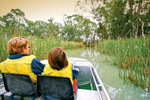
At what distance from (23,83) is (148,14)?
12191 millimetres

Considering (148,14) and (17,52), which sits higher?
(148,14)

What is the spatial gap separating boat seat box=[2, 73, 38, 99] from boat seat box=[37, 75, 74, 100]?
10 centimetres

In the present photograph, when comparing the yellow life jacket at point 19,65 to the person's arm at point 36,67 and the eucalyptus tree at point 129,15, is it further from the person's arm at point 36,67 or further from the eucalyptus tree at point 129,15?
the eucalyptus tree at point 129,15

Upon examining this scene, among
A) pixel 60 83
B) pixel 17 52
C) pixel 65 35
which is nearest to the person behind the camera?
pixel 60 83

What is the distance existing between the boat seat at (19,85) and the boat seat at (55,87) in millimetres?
95

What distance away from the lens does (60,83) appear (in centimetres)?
72

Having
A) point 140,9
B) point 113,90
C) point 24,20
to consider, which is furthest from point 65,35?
point 113,90

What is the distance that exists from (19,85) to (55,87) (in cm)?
38

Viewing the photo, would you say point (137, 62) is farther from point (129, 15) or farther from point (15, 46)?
point (129, 15)

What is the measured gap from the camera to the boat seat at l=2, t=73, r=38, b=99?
767 millimetres

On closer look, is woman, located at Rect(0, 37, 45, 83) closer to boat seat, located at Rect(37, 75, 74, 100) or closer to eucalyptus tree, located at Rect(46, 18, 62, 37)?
boat seat, located at Rect(37, 75, 74, 100)

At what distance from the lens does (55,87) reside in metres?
0.75

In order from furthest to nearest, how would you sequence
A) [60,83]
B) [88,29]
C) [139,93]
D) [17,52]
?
1. [88,29]
2. [139,93]
3. [17,52]
4. [60,83]

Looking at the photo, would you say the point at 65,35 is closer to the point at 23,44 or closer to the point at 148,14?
the point at 148,14
